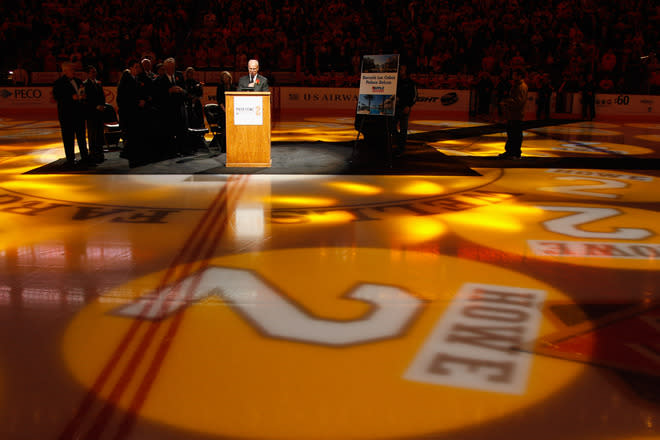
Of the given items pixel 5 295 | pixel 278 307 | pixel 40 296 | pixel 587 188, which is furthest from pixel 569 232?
pixel 5 295

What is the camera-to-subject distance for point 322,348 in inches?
137

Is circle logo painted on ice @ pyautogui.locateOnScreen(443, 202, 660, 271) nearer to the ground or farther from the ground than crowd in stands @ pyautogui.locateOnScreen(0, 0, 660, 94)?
nearer to the ground

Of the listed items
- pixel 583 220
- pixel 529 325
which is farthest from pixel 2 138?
pixel 529 325

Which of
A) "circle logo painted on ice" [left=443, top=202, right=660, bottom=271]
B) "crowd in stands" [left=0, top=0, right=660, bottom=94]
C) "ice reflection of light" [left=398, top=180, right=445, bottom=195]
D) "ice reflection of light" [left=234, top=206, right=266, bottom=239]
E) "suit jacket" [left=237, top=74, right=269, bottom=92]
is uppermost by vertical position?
"crowd in stands" [left=0, top=0, right=660, bottom=94]

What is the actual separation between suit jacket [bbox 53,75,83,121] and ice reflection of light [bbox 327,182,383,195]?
4244 millimetres

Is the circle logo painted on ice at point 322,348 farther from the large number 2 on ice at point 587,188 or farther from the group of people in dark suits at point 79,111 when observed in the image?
the group of people in dark suits at point 79,111

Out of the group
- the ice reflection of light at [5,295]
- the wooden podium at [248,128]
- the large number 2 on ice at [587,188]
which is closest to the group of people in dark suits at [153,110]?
the wooden podium at [248,128]

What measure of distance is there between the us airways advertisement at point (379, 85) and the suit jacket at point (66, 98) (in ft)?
14.7

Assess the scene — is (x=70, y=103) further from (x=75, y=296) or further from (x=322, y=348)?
(x=322, y=348)

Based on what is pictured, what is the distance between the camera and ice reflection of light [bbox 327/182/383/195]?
8.03 meters

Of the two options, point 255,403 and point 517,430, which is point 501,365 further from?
point 255,403

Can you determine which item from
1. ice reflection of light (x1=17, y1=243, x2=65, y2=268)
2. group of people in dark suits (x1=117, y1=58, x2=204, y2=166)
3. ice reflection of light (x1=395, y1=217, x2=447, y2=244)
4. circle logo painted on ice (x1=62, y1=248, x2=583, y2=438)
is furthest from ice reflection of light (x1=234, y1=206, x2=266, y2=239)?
group of people in dark suits (x1=117, y1=58, x2=204, y2=166)

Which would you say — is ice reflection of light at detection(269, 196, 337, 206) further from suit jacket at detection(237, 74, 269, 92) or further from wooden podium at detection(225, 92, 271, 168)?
suit jacket at detection(237, 74, 269, 92)

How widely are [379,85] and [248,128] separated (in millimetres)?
2253
